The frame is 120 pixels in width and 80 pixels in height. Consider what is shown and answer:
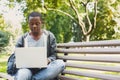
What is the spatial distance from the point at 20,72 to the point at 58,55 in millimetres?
1015

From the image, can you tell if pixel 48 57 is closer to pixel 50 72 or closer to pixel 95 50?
pixel 50 72

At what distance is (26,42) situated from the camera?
511 cm

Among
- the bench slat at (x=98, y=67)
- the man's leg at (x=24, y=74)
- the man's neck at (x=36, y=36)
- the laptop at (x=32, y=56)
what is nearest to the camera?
the bench slat at (x=98, y=67)

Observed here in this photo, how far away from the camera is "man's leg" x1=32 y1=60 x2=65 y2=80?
468 centimetres

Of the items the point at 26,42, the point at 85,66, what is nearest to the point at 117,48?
the point at 85,66

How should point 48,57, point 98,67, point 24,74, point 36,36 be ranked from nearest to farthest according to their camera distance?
1. point 98,67
2. point 24,74
3. point 48,57
4. point 36,36

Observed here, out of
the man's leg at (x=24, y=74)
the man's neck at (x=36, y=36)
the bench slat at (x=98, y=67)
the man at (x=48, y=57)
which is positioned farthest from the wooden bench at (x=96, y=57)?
the man's leg at (x=24, y=74)

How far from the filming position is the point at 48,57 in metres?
4.99

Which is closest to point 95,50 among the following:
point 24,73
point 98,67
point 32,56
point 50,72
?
point 98,67

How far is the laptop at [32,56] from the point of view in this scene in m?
4.71

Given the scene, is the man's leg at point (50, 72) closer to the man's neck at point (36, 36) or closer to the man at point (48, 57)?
the man at point (48, 57)

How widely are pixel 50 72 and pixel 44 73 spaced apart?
0.08m

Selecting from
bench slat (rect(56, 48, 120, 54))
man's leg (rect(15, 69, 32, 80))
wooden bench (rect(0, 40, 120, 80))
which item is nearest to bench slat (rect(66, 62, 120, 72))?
wooden bench (rect(0, 40, 120, 80))

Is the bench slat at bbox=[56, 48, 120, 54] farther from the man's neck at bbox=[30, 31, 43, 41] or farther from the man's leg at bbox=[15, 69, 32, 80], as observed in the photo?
the man's leg at bbox=[15, 69, 32, 80]
